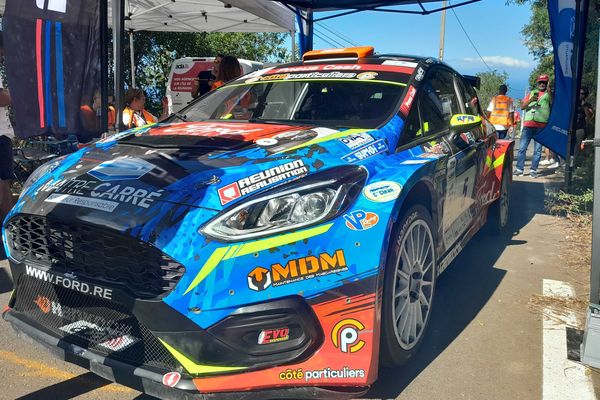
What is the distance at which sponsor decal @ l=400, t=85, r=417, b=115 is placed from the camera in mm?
3146

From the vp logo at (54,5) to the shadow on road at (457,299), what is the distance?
2.95 meters

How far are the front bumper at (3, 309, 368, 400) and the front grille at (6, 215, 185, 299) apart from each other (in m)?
0.32

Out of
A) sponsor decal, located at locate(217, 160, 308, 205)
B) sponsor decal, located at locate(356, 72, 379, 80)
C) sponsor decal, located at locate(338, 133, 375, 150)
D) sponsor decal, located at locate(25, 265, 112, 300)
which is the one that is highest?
sponsor decal, located at locate(356, 72, 379, 80)

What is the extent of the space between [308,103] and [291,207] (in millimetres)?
1495

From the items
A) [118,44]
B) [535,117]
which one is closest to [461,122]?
[118,44]

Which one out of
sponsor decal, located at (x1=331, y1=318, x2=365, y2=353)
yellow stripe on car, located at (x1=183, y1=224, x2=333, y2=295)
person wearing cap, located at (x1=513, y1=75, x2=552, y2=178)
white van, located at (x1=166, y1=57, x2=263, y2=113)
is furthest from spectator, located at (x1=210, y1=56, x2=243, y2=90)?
white van, located at (x1=166, y1=57, x2=263, y2=113)

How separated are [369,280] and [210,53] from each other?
57.6 feet

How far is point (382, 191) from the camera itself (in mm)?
2393

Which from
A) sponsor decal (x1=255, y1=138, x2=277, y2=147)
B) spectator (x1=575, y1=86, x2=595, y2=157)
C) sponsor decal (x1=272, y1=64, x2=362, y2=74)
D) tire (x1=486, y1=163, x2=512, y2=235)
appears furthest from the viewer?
spectator (x1=575, y1=86, x2=595, y2=157)

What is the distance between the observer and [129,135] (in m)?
3.08

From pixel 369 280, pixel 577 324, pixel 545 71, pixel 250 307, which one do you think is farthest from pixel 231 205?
pixel 545 71

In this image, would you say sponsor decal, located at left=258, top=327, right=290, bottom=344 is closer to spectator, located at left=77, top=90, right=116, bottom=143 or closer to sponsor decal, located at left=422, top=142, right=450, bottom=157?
sponsor decal, located at left=422, top=142, right=450, bottom=157

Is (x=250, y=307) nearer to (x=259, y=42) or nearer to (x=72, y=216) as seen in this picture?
(x=72, y=216)

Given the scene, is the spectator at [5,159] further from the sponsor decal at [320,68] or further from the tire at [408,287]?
the tire at [408,287]
